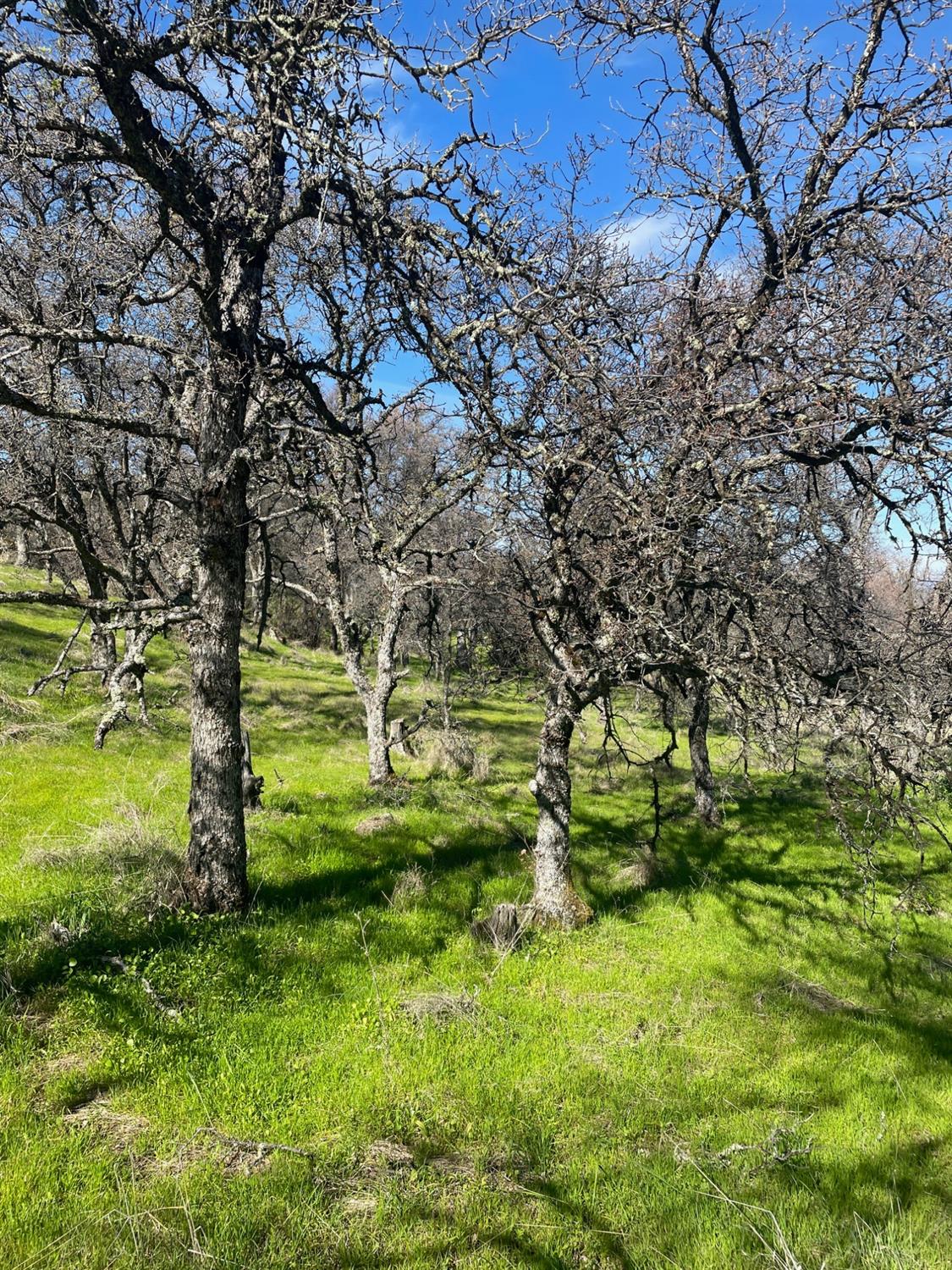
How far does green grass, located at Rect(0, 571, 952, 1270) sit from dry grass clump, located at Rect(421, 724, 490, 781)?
15.3 ft

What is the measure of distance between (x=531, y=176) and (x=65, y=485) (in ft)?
31.5

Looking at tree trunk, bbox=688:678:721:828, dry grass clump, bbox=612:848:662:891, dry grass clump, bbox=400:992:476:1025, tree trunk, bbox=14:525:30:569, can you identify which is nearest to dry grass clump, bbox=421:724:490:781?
tree trunk, bbox=688:678:721:828

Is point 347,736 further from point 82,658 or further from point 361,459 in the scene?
point 361,459

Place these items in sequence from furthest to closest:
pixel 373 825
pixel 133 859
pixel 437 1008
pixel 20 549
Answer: pixel 20 549 < pixel 373 825 < pixel 133 859 < pixel 437 1008

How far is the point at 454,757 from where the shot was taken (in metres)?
14.1

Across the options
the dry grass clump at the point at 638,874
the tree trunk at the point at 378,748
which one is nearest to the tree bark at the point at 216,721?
the dry grass clump at the point at 638,874

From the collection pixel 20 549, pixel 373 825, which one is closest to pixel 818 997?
pixel 373 825

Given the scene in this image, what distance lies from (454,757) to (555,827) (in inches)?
279

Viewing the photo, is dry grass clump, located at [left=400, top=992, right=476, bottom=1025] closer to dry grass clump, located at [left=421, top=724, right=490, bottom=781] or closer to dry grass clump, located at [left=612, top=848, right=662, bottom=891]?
dry grass clump, located at [left=612, top=848, right=662, bottom=891]

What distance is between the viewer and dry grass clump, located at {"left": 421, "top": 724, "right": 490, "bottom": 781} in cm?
1362

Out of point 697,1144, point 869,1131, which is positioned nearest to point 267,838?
point 697,1144

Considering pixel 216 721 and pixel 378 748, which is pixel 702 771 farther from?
pixel 216 721

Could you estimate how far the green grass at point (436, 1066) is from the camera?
3332 millimetres

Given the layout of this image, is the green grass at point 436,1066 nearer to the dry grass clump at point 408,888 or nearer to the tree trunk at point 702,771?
the dry grass clump at point 408,888
